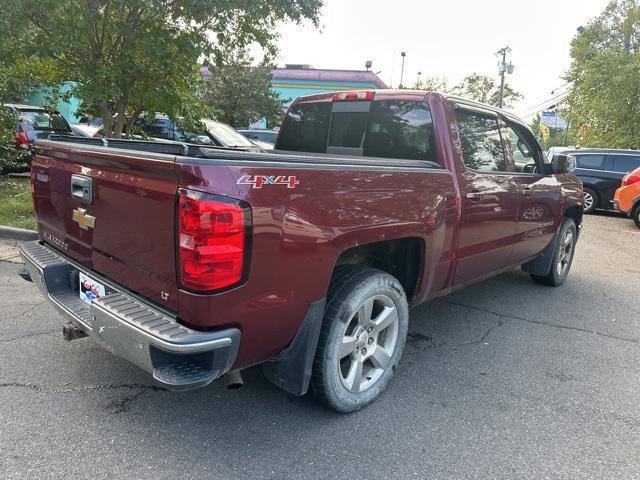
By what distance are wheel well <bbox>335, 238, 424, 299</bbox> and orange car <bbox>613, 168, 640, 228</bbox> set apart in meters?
9.77

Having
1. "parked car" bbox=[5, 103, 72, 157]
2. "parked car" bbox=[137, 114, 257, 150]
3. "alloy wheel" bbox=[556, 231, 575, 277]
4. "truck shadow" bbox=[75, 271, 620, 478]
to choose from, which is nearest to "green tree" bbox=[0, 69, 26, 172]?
"parked car" bbox=[5, 103, 72, 157]

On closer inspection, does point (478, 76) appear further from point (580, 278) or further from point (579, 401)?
point (579, 401)

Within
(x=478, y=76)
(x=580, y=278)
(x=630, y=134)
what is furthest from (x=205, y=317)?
(x=478, y=76)

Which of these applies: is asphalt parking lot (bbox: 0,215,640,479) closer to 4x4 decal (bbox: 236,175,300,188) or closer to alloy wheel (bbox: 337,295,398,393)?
alloy wheel (bbox: 337,295,398,393)

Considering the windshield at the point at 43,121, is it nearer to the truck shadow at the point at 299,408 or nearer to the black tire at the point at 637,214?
the truck shadow at the point at 299,408

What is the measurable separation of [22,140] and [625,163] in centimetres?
1395

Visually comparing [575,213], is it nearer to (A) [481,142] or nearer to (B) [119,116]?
(A) [481,142]

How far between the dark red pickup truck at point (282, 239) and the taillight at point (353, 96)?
10 mm

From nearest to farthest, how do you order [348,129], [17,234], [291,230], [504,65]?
1. [291,230]
2. [348,129]
3. [17,234]
4. [504,65]

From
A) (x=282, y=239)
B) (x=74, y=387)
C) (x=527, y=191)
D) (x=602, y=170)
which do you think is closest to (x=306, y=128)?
(x=527, y=191)

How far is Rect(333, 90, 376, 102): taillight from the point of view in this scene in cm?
376

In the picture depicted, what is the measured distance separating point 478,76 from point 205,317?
45.2 m

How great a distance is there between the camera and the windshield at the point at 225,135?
989cm

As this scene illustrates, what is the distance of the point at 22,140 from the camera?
9945 millimetres
